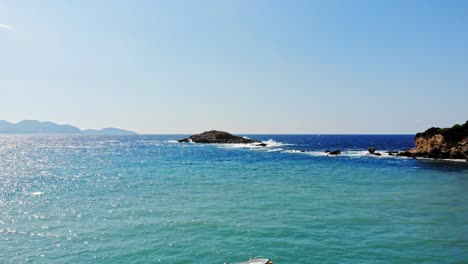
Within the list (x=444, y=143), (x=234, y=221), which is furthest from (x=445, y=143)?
(x=234, y=221)

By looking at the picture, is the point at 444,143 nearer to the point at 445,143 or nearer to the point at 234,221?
the point at 445,143

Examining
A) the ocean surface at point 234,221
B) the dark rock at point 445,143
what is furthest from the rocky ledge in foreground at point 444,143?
the ocean surface at point 234,221

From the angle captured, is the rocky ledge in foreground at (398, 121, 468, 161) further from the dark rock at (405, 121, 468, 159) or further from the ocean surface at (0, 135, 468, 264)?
the ocean surface at (0, 135, 468, 264)

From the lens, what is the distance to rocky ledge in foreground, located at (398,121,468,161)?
279ft

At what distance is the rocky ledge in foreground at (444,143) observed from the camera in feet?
279

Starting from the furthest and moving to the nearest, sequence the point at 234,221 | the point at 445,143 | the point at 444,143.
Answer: the point at 444,143 → the point at 445,143 → the point at 234,221

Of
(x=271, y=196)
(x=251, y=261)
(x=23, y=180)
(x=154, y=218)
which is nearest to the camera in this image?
(x=251, y=261)

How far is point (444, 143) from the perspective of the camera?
291 ft

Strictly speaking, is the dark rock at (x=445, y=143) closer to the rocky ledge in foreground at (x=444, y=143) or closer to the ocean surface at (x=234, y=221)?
the rocky ledge in foreground at (x=444, y=143)

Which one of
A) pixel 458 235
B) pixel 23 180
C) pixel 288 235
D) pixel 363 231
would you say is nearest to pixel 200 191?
pixel 288 235

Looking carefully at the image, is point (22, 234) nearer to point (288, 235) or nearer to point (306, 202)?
point (288, 235)

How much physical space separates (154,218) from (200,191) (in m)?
13.0

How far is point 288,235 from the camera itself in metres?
24.5

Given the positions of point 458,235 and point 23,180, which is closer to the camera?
point 458,235
